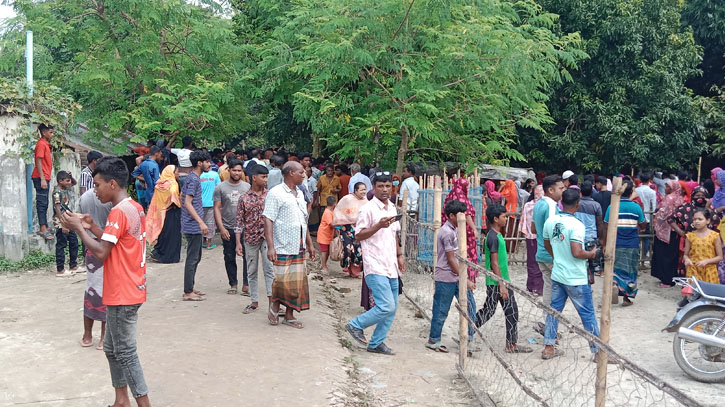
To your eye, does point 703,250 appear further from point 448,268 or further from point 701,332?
point 448,268

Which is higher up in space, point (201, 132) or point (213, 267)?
point (201, 132)

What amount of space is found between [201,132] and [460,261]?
10270 millimetres

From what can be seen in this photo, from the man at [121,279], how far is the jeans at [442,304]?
3295 mm

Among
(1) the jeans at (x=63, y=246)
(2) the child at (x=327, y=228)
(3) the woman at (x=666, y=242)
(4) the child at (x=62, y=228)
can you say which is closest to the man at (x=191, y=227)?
(4) the child at (x=62, y=228)

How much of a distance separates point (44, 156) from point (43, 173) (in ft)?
0.87

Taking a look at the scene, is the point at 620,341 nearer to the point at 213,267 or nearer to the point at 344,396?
the point at 344,396

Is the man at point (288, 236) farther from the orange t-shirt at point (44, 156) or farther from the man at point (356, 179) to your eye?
the man at point (356, 179)

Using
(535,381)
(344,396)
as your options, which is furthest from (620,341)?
(344,396)

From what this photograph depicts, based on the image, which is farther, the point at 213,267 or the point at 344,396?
the point at 213,267

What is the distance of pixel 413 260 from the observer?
9961 millimetres

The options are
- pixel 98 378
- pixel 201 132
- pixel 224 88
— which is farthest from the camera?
pixel 201 132

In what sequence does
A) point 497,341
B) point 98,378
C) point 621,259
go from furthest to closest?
1. point 621,259
2. point 497,341
3. point 98,378

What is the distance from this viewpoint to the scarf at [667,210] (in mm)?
10281

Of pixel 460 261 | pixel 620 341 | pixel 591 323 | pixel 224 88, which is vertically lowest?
pixel 620 341
